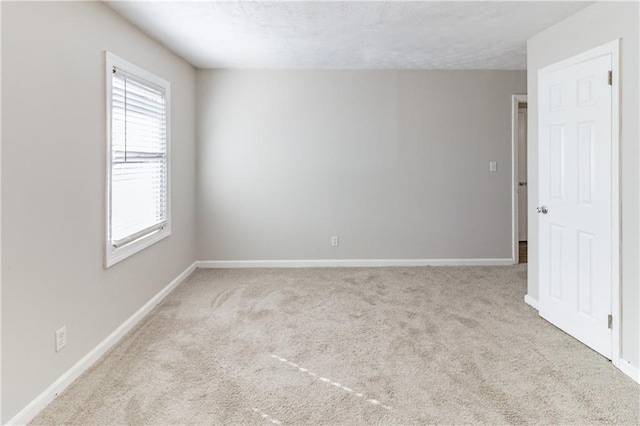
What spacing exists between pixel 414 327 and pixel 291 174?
102 inches

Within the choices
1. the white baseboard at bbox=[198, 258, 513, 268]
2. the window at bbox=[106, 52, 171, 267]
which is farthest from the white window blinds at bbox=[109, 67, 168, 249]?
the white baseboard at bbox=[198, 258, 513, 268]

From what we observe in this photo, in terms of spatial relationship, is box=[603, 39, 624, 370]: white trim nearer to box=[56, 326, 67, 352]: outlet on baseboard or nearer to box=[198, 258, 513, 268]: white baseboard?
box=[198, 258, 513, 268]: white baseboard

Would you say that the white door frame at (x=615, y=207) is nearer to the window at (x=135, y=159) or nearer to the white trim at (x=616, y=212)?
the white trim at (x=616, y=212)

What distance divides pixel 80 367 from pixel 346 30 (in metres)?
3.19

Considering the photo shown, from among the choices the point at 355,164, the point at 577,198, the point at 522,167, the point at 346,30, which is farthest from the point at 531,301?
the point at 522,167

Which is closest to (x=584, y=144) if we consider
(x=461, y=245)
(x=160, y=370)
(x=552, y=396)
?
(x=552, y=396)

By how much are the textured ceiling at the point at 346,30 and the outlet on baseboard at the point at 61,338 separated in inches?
85.8

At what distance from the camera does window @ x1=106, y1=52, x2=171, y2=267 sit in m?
2.89

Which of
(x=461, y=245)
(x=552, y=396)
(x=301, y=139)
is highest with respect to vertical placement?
(x=301, y=139)

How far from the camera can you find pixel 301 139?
502 centimetres

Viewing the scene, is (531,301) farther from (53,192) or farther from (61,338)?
(53,192)

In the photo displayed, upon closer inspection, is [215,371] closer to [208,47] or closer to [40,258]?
[40,258]

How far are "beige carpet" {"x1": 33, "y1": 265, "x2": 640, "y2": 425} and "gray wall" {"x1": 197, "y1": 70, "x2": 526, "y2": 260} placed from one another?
3.99 ft

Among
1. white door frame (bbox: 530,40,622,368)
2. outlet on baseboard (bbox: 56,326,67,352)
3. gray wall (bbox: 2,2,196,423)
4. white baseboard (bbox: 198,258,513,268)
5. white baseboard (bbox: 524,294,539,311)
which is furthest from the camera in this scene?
white baseboard (bbox: 198,258,513,268)
